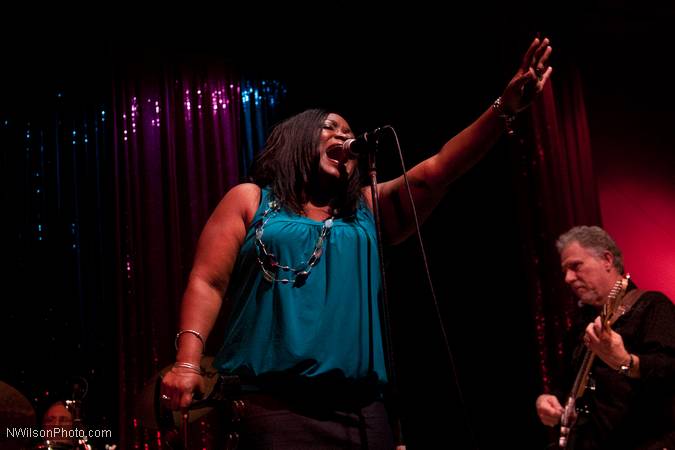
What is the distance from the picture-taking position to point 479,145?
2.13 m

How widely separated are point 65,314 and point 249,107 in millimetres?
1845

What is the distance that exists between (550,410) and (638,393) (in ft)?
1.65

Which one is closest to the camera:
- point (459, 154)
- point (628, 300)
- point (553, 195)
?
point (459, 154)

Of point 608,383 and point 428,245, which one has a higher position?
point 428,245

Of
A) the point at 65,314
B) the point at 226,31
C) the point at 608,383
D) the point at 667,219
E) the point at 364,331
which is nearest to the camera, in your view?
the point at 364,331

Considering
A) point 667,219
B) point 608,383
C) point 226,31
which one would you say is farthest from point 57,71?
point 667,219

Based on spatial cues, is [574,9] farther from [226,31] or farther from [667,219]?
[226,31]

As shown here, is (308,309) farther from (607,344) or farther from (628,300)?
(628,300)

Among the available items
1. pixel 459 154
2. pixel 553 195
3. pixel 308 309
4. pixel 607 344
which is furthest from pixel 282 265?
pixel 553 195

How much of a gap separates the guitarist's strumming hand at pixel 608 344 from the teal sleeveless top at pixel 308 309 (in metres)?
1.74

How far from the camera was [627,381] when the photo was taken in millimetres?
3668

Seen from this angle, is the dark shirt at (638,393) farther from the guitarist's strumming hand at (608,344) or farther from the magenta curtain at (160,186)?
the magenta curtain at (160,186)

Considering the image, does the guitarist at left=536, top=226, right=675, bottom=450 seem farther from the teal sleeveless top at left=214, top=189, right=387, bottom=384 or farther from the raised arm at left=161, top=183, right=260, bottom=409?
the raised arm at left=161, top=183, right=260, bottom=409

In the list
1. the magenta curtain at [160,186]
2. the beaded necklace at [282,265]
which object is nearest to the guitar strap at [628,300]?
the beaded necklace at [282,265]
